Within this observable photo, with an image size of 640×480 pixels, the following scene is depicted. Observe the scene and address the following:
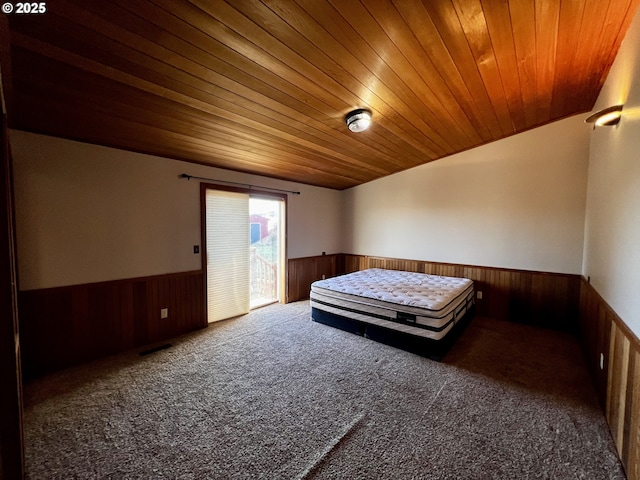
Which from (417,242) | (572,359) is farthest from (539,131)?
(572,359)

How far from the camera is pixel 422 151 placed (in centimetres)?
420

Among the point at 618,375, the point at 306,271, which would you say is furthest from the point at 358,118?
the point at 306,271

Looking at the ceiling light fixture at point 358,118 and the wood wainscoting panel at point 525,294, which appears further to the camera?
the wood wainscoting panel at point 525,294

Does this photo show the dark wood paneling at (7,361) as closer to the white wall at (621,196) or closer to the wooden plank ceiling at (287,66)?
the wooden plank ceiling at (287,66)

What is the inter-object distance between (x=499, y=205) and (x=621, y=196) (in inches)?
87.4

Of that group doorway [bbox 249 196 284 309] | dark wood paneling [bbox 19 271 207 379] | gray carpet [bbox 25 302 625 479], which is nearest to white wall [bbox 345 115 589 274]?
gray carpet [bbox 25 302 625 479]

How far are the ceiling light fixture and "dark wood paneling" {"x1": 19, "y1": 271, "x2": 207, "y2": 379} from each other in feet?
9.21

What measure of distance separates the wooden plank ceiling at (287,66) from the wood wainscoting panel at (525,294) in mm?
2310

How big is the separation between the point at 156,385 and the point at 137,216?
1849mm

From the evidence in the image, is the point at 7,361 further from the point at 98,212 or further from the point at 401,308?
the point at 401,308

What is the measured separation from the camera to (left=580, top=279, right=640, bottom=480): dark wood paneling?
4.82 ft

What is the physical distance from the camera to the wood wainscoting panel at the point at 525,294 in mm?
3652

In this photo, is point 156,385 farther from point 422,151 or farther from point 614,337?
point 422,151

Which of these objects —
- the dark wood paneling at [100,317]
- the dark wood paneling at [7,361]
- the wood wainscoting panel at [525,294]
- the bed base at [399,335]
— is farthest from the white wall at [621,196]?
the dark wood paneling at [100,317]
